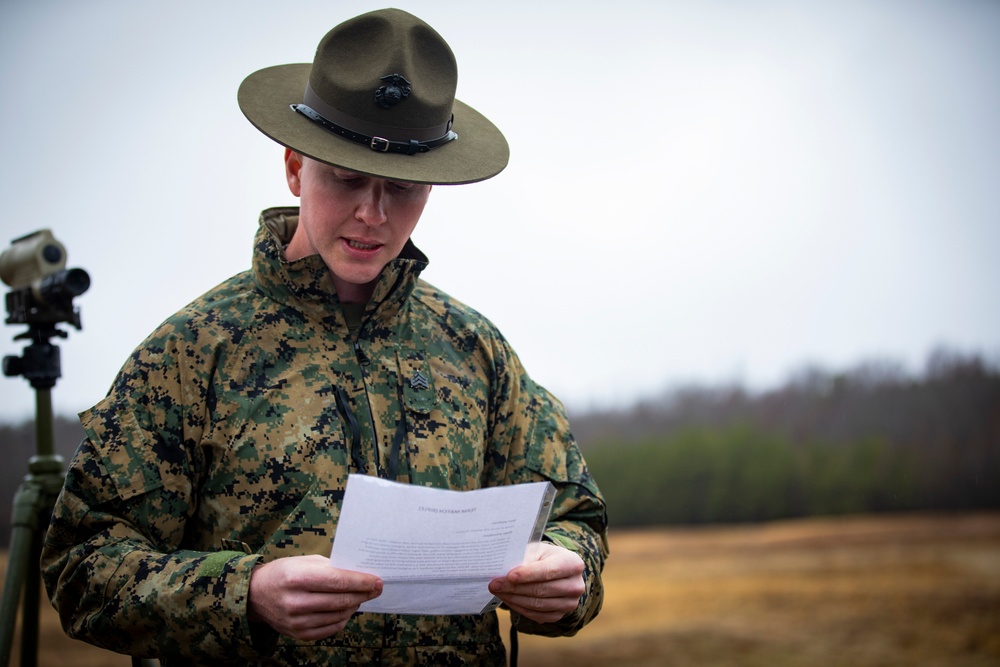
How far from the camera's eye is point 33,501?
2258 mm

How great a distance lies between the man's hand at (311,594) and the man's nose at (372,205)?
0.59m

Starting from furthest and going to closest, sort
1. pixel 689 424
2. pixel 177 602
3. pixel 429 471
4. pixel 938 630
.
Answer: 1. pixel 689 424
2. pixel 938 630
3. pixel 429 471
4. pixel 177 602

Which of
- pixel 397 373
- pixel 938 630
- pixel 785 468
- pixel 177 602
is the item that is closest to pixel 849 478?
pixel 785 468

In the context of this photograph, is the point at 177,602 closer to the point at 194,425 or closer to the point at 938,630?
the point at 194,425

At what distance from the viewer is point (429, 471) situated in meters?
1.60

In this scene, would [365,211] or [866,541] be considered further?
[866,541]

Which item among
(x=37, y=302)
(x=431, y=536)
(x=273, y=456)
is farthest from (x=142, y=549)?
(x=37, y=302)

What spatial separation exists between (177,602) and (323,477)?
1.01 ft

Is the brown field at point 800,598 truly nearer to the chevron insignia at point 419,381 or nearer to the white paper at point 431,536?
the chevron insignia at point 419,381

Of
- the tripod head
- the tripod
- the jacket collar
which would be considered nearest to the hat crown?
the jacket collar

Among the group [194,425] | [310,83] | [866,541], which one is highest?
[310,83]

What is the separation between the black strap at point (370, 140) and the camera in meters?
1.56

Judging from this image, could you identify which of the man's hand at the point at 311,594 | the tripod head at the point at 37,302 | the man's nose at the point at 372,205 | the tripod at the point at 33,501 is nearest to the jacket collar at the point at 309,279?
the man's nose at the point at 372,205

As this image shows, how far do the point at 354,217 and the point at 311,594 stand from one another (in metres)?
0.66
